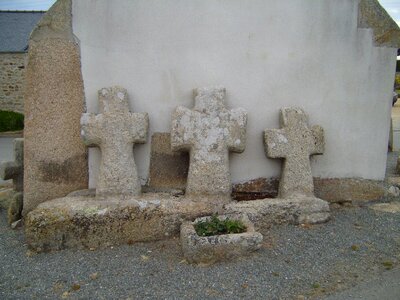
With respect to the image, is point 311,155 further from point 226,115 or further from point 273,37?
point 273,37

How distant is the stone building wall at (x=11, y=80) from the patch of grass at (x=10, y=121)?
1.53 meters

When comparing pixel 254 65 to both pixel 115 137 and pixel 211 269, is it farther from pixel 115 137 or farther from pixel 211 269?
pixel 211 269

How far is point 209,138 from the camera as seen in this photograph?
338 centimetres

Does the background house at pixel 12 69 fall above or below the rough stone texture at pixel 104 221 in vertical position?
above

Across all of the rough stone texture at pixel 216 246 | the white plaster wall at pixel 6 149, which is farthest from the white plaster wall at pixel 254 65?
the white plaster wall at pixel 6 149

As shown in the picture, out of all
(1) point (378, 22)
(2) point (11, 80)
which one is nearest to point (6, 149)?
(2) point (11, 80)

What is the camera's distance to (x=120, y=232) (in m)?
3.03

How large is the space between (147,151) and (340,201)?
204 centimetres

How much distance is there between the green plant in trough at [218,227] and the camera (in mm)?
2867

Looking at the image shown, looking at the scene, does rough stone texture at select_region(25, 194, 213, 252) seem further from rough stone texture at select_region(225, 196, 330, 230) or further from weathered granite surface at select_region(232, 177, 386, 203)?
weathered granite surface at select_region(232, 177, 386, 203)

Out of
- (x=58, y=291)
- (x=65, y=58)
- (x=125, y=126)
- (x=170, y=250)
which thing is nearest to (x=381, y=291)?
(x=170, y=250)

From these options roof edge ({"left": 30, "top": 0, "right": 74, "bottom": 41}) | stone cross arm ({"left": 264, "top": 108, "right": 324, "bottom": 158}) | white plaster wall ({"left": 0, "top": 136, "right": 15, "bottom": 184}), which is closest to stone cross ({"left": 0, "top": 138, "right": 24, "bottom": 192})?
roof edge ({"left": 30, "top": 0, "right": 74, "bottom": 41})

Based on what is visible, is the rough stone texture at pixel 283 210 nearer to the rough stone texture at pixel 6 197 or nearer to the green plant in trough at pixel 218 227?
the green plant in trough at pixel 218 227

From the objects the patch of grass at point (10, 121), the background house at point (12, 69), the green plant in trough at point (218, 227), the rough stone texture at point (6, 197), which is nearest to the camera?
the green plant in trough at point (218, 227)
